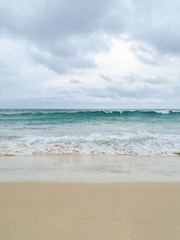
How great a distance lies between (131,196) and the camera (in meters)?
2.59

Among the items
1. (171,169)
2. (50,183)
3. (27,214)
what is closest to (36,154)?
(50,183)

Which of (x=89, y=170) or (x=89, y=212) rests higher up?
(x=89, y=212)

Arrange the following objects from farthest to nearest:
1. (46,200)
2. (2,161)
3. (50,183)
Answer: (2,161)
(50,183)
(46,200)

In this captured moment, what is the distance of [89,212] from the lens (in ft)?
6.91

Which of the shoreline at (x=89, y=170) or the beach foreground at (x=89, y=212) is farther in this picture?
the shoreline at (x=89, y=170)

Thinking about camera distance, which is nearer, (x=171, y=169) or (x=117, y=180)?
(x=117, y=180)

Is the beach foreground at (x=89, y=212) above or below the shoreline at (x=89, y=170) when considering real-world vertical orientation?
above

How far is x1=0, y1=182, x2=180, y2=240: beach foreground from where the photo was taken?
174cm

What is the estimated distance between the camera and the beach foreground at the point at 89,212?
5.72ft

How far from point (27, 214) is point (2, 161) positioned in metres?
3.51

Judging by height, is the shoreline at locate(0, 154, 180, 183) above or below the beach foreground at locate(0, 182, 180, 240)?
below

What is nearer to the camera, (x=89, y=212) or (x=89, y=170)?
(x=89, y=212)

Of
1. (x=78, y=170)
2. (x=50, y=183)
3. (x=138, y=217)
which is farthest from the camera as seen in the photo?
(x=78, y=170)

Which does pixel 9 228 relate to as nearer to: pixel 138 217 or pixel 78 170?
pixel 138 217
